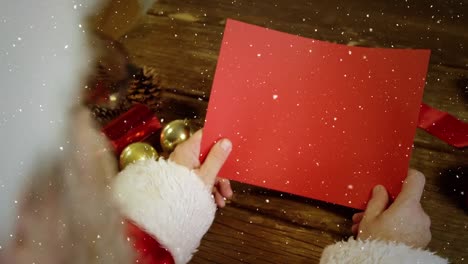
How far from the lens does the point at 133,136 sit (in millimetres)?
583

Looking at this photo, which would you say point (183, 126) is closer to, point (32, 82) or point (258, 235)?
point (258, 235)

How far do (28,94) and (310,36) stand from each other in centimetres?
48

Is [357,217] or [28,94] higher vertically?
[28,94]

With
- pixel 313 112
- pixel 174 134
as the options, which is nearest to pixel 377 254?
pixel 313 112

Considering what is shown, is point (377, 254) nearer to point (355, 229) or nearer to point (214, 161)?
point (355, 229)

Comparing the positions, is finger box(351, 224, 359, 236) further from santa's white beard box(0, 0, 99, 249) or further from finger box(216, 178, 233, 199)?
santa's white beard box(0, 0, 99, 249)

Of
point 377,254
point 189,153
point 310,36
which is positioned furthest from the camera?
point 310,36

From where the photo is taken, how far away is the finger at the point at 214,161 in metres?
0.50

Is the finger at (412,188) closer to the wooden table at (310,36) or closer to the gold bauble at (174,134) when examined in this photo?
the wooden table at (310,36)

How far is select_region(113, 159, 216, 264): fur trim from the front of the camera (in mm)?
441

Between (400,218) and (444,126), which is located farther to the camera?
(444,126)

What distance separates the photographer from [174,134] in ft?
1.84

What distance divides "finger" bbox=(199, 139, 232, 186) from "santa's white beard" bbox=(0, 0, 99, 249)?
21 centimetres

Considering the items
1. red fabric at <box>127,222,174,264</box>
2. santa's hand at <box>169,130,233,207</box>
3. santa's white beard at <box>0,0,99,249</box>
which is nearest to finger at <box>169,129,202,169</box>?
santa's hand at <box>169,130,233,207</box>
